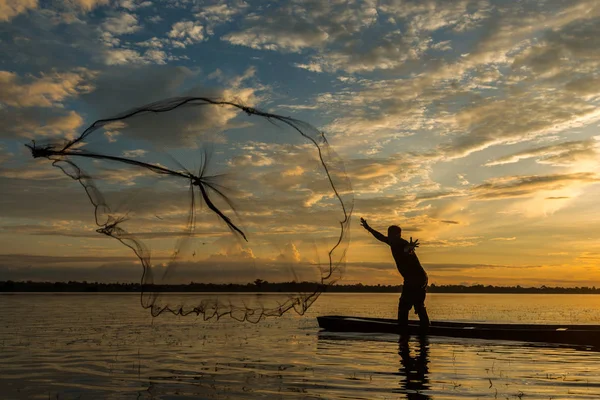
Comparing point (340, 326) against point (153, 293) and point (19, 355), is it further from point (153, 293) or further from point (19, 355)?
point (153, 293)

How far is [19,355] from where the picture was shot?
1894 centimetres

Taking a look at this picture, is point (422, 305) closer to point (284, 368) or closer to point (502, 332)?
point (502, 332)

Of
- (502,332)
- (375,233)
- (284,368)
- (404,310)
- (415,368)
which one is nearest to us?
(415,368)

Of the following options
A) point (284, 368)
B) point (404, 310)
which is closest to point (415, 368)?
point (284, 368)

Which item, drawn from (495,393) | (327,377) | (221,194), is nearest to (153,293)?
(221,194)

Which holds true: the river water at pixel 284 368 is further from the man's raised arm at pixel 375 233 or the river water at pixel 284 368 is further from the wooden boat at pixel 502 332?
the man's raised arm at pixel 375 233

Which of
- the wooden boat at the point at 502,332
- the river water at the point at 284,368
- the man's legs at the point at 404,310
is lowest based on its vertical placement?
the river water at the point at 284,368

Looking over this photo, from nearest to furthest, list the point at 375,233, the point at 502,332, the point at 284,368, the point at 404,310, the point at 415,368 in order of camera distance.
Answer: the point at 415,368 < the point at 284,368 < the point at 375,233 < the point at 404,310 < the point at 502,332

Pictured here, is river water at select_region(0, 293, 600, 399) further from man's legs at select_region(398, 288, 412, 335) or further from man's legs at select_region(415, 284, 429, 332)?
man's legs at select_region(415, 284, 429, 332)

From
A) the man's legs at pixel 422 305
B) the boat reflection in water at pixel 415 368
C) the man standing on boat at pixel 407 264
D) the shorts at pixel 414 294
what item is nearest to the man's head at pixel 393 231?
the man standing on boat at pixel 407 264

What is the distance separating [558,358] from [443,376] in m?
5.87

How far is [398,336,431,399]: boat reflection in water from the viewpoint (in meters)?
12.7

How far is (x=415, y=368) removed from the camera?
16094 millimetres

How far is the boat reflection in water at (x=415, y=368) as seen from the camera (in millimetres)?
12680
